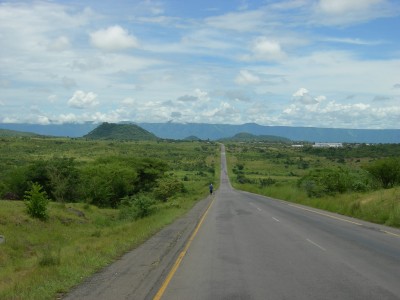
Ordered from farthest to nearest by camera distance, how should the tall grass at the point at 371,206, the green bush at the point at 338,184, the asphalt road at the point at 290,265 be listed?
the green bush at the point at 338,184 < the tall grass at the point at 371,206 < the asphalt road at the point at 290,265

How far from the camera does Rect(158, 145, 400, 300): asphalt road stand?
29.4 ft

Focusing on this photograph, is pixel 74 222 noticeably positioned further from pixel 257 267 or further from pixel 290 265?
pixel 290 265

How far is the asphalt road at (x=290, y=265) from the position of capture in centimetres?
897

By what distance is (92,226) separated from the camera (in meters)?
33.8

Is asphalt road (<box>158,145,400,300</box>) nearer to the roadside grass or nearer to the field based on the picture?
the roadside grass

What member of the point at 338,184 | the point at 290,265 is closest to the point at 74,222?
the point at 338,184

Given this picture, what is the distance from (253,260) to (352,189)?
30.7 meters

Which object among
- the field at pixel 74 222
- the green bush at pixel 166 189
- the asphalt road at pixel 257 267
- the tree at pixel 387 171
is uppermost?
the tree at pixel 387 171

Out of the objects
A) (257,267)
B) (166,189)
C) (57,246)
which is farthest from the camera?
(166,189)

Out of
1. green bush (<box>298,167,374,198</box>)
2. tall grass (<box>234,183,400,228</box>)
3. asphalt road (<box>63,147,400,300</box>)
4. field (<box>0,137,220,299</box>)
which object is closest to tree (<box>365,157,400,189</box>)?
green bush (<box>298,167,374,198</box>)

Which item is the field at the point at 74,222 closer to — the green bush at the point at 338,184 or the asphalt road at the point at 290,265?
the asphalt road at the point at 290,265

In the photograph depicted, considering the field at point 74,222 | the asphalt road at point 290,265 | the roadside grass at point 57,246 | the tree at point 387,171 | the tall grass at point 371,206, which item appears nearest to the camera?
the asphalt road at point 290,265

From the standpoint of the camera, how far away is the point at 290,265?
38.7 ft

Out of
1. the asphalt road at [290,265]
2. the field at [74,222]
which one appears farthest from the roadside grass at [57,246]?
the asphalt road at [290,265]
